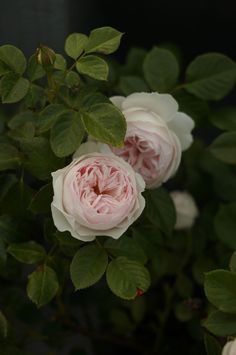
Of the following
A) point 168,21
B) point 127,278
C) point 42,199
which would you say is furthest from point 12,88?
point 168,21

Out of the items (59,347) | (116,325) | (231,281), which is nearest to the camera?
(231,281)

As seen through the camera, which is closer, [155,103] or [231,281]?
[231,281]

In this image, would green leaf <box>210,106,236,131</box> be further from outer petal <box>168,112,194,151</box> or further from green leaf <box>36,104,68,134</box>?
green leaf <box>36,104,68,134</box>

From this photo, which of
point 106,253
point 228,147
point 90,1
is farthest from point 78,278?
point 90,1

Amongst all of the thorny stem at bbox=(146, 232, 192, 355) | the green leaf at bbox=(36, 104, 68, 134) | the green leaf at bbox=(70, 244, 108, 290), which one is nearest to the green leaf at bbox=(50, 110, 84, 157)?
the green leaf at bbox=(36, 104, 68, 134)

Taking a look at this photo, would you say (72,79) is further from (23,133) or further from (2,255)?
(2,255)

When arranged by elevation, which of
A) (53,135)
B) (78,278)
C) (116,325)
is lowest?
(116,325)

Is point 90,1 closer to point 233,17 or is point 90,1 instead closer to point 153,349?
point 233,17
